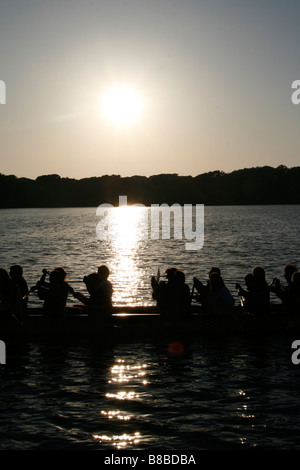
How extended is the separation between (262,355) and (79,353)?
4.82 meters

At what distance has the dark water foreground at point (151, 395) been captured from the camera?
32.7 feet

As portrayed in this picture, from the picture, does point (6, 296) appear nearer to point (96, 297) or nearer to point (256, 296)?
point (96, 297)

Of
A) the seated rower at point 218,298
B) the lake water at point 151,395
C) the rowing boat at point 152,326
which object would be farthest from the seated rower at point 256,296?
the lake water at point 151,395

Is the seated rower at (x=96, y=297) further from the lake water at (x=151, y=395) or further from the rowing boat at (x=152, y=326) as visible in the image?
the lake water at (x=151, y=395)

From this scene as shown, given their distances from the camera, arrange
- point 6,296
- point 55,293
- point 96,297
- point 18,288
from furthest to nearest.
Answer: point 96,297 < point 55,293 < point 6,296 < point 18,288

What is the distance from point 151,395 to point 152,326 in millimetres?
5126

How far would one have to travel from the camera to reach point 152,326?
17281mm

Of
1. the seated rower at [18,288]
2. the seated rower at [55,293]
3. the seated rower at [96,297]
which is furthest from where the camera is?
the seated rower at [96,297]

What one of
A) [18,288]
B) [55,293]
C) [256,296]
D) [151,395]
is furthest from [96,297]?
[151,395]

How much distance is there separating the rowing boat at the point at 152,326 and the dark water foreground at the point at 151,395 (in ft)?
1.25

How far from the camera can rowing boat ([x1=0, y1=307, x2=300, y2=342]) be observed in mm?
17047

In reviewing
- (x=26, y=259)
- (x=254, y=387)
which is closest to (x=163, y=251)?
(x=26, y=259)

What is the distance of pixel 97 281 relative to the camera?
55.7 ft

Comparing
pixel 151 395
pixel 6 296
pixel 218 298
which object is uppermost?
pixel 6 296
